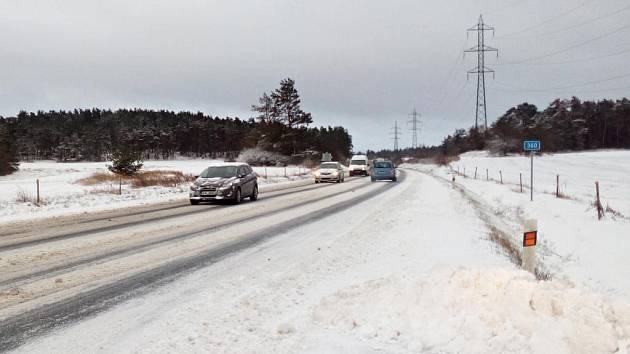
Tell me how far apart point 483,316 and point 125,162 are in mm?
31429

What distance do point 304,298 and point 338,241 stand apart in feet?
12.8

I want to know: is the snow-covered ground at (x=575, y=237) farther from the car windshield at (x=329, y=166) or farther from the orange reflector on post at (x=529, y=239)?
the car windshield at (x=329, y=166)

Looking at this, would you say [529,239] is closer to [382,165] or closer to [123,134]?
[382,165]

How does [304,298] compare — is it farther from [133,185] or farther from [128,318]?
[133,185]

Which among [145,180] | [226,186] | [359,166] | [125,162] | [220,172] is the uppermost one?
[125,162]

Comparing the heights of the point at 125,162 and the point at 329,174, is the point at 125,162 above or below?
above

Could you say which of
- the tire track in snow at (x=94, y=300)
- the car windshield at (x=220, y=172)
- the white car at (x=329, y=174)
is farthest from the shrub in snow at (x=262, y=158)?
the tire track in snow at (x=94, y=300)

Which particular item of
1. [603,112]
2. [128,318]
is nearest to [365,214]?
[128,318]

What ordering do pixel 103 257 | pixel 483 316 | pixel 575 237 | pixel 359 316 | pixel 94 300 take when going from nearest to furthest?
pixel 483 316
pixel 359 316
pixel 94 300
pixel 103 257
pixel 575 237

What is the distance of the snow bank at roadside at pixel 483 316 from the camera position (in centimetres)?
380

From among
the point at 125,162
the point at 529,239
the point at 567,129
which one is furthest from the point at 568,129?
the point at 529,239

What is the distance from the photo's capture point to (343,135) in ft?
610

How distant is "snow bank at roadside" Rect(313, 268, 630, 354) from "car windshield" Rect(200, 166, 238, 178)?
1409 cm

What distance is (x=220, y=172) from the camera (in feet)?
61.3
